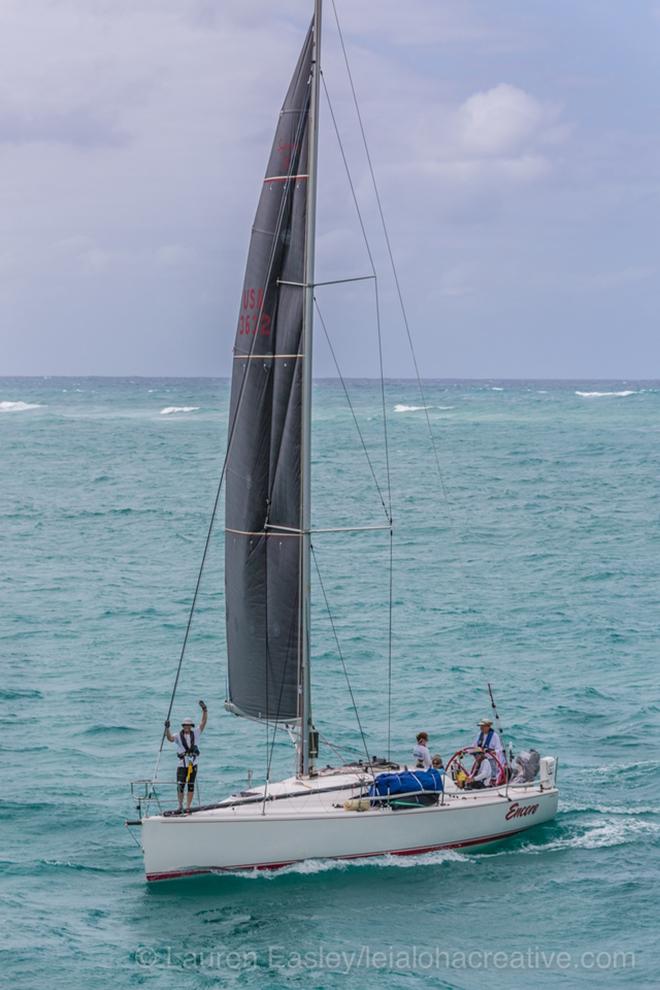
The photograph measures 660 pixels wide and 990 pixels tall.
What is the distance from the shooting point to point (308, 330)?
857 inches

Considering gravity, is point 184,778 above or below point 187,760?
below

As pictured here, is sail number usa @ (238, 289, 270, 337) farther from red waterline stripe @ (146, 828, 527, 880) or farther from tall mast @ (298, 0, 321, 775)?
red waterline stripe @ (146, 828, 527, 880)

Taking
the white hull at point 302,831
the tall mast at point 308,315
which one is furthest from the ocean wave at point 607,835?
the tall mast at point 308,315

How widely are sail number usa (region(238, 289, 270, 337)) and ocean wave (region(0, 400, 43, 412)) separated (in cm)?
13752

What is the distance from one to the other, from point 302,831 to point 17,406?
148720 millimetres

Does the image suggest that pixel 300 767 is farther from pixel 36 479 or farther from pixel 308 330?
pixel 36 479

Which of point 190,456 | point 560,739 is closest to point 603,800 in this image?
point 560,739

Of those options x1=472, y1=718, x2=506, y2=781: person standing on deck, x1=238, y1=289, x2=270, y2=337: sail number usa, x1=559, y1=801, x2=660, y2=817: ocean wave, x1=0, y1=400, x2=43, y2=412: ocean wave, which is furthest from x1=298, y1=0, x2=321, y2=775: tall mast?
x1=0, y1=400, x2=43, y2=412: ocean wave

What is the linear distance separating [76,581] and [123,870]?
80.3ft

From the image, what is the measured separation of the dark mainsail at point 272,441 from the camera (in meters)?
21.9

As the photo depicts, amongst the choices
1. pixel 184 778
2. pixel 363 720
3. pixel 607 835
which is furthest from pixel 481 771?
pixel 363 720

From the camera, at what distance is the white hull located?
20.4m

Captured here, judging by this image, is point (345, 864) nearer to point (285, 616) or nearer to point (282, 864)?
point (282, 864)

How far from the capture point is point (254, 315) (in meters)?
22.5
